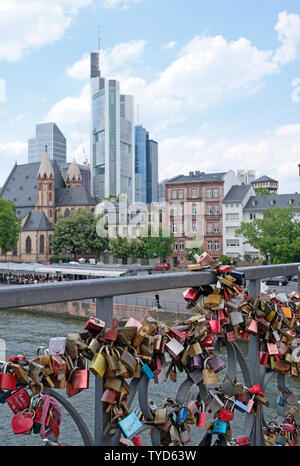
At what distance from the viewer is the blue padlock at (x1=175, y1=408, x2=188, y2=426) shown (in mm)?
2301

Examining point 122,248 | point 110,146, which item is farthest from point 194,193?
point 110,146

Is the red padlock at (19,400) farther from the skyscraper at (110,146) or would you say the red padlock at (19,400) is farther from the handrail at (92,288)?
the skyscraper at (110,146)

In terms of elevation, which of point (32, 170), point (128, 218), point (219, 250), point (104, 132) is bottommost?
point (219, 250)

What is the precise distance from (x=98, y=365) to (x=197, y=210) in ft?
217

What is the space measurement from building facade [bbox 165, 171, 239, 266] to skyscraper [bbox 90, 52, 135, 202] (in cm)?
10200

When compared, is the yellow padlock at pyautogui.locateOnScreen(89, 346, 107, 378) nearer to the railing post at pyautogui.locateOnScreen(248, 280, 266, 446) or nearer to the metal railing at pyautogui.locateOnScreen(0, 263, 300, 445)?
the metal railing at pyautogui.locateOnScreen(0, 263, 300, 445)

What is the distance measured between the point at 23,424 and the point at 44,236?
304ft

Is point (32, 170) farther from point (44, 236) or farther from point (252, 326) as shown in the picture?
point (252, 326)

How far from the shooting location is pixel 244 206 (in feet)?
216

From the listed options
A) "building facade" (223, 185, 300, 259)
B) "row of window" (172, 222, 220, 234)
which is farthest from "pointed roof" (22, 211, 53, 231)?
"building facade" (223, 185, 300, 259)

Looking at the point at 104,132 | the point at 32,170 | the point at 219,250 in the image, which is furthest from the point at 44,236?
the point at 104,132

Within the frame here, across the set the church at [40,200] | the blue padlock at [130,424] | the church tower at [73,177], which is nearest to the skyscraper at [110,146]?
the church tower at [73,177]

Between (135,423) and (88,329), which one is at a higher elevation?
(88,329)

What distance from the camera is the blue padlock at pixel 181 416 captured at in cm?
230
